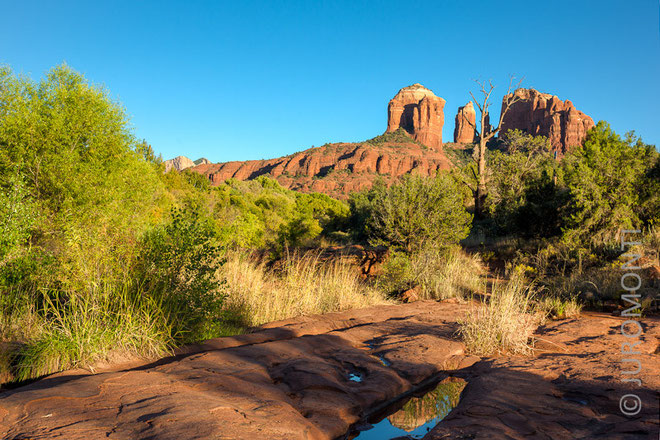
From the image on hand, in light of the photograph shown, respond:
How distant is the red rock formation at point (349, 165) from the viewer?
83.9m

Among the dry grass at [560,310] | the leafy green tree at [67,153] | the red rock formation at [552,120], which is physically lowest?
the dry grass at [560,310]

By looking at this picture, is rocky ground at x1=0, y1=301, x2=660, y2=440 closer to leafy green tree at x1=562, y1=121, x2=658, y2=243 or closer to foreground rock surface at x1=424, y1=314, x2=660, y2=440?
foreground rock surface at x1=424, y1=314, x2=660, y2=440

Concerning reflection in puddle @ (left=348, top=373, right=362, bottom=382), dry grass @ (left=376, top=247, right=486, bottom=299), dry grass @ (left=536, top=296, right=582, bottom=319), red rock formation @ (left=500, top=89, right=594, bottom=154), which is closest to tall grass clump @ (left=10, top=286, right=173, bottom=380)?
reflection in puddle @ (left=348, top=373, right=362, bottom=382)

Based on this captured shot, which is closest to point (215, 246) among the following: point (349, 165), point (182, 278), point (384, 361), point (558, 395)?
point (182, 278)

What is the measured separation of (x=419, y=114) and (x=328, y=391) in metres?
118

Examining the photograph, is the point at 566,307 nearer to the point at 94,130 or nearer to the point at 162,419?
the point at 162,419

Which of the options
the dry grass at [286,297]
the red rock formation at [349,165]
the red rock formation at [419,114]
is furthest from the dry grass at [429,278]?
the red rock formation at [419,114]

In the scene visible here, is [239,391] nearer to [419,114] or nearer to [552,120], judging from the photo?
[552,120]

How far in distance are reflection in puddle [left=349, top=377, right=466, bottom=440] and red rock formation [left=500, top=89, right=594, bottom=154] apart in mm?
88614

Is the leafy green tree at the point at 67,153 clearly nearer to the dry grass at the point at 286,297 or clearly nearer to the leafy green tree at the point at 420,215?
the dry grass at the point at 286,297

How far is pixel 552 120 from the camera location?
3735 inches

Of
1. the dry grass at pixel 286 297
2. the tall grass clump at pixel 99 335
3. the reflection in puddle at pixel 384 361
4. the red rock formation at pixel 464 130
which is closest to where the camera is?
the tall grass clump at pixel 99 335

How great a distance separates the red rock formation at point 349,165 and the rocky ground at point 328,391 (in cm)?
7355

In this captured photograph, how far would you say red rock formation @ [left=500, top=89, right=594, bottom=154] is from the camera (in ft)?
297
